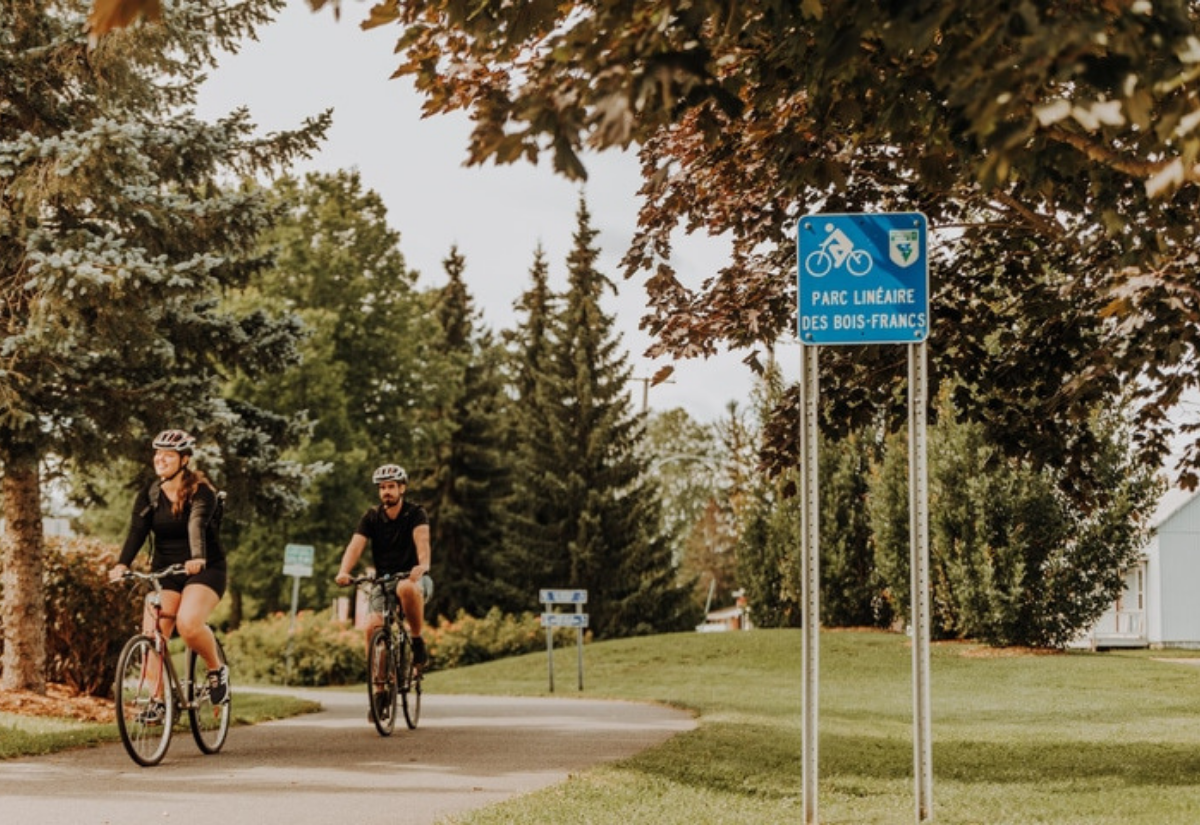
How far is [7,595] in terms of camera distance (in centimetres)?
1502

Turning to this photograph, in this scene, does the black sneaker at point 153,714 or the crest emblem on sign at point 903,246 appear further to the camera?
the black sneaker at point 153,714

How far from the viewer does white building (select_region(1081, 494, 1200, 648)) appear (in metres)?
47.6

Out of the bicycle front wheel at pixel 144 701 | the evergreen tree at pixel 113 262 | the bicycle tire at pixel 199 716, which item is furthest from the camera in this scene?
the evergreen tree at pixel 113 262

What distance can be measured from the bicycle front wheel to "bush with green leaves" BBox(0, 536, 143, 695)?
272 inches

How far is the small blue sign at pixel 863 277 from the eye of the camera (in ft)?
23.6

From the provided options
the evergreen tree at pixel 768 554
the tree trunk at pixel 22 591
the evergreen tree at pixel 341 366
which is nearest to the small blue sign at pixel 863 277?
the tree trunk at pixel 22 591

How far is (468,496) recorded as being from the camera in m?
55.7

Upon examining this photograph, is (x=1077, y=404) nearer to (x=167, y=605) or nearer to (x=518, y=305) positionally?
(x=167, y=605)

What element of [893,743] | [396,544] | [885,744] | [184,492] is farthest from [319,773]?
[893,743]

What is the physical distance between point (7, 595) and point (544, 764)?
7.57 metres

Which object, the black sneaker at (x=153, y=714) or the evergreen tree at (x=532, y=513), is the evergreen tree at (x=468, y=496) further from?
the black sneaker at (x=153, y=714)

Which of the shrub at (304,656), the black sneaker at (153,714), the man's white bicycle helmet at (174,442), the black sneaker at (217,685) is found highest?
the man's white bicycle helmet at (174,442)

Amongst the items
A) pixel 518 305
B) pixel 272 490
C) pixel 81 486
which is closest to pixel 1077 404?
pixel 272 490

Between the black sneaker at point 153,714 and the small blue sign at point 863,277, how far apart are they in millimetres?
4843
